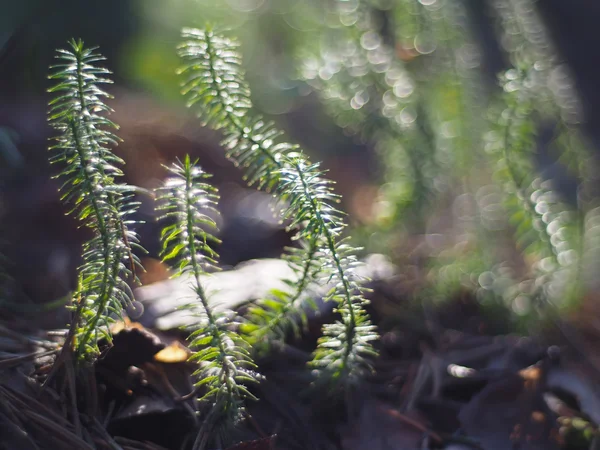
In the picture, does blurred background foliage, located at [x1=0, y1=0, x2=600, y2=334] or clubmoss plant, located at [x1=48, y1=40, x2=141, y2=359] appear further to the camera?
blurred background foliage, located at [x1=0, y1=0, x2=600, y2=334]

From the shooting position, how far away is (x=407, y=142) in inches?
99.6

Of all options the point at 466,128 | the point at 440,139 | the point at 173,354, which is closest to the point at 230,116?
the point at 173,354

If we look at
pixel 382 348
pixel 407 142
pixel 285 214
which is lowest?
pixel 382 348

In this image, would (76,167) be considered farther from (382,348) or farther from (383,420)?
(382,348)

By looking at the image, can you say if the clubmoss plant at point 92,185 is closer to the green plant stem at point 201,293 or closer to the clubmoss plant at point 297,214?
the green plant stem at point 201,293

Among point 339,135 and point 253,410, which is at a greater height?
point 339,135

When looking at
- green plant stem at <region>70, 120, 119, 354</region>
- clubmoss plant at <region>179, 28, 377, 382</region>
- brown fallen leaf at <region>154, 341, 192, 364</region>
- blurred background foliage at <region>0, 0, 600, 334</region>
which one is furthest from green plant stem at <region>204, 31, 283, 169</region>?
brown fallen leaf at <region>154, 341, 192, 364</region>

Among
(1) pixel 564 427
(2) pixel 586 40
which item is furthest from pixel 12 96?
(2) pixel 586 40

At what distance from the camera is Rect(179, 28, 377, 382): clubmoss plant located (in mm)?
1409

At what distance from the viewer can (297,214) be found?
1433 millimetres

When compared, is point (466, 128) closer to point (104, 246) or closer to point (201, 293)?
point (201, 293)

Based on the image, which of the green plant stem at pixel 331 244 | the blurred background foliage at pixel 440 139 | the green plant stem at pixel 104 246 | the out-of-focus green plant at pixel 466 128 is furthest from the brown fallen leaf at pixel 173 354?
the out-of-focus green plant at pixel 466 128

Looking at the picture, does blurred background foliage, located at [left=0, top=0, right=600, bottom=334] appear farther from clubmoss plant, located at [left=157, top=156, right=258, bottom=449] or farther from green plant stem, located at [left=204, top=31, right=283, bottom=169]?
clubmoss plant, located at [left=157, top=156, right=258, bottom=449]

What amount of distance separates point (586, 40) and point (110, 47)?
5559 millimetres
